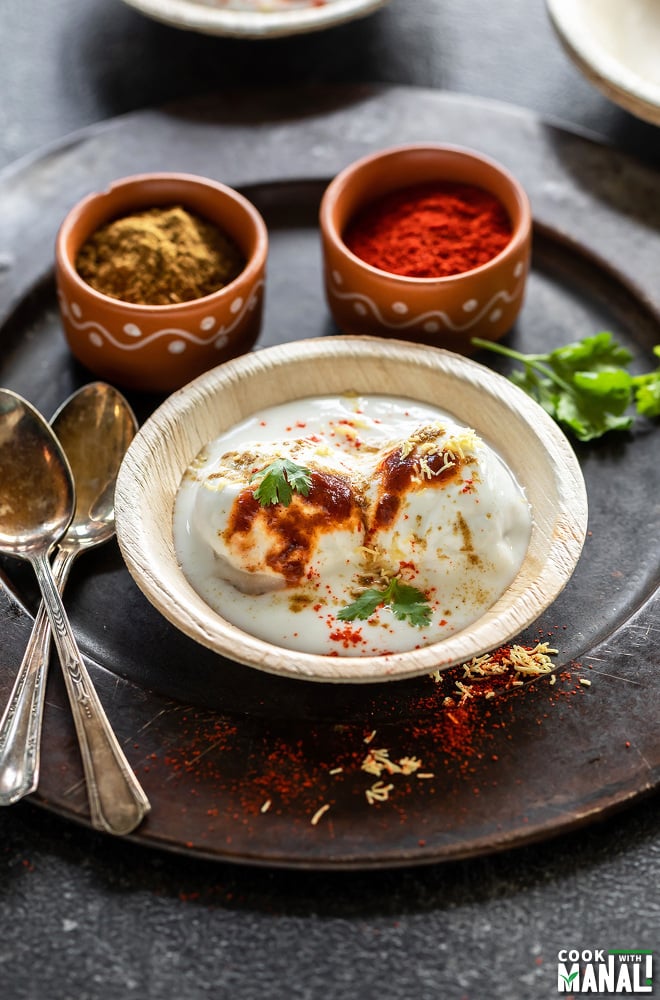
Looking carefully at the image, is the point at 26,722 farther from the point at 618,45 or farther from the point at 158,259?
the point at 618,45

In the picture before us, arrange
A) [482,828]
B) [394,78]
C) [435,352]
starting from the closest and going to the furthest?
[482,828] < [435,352] < [394,78]

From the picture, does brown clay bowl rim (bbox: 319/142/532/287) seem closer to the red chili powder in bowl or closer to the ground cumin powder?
the red chili powder in bowl

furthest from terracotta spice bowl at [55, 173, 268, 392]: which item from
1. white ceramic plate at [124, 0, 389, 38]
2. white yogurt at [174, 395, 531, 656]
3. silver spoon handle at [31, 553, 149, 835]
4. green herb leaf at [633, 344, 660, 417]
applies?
green herb leaf at [633, 344, 660, 417]

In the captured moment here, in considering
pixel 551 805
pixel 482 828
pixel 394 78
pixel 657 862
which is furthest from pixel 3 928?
pixel 394 78

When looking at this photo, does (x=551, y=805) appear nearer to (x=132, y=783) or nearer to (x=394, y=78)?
(x=132, y=783)

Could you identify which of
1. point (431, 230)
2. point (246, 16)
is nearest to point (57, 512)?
point (431, 230)
